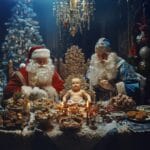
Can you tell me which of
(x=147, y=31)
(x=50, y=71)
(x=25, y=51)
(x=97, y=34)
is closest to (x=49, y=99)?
(x=50, y=71)

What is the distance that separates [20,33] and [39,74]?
1.82 feet

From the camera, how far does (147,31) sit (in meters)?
5.00

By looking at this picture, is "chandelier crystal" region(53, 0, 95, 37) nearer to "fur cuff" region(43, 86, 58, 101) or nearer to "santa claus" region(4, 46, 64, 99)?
Result: "santa claus" region(4, 46, 64, 99)

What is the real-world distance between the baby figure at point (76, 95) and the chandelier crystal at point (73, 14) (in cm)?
60

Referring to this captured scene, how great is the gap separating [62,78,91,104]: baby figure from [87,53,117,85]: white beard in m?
0.18

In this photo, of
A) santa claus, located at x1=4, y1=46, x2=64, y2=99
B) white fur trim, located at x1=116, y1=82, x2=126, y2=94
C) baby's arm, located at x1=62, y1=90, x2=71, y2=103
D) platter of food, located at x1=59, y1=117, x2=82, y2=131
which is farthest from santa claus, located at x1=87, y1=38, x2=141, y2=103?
platter of food, located at x1=59, y1=117, x2=82, y2=131

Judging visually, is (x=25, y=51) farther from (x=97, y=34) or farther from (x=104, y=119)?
(x=104, y=119)

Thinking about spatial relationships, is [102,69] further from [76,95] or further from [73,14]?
[73,14]

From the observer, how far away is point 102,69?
16.6 ft

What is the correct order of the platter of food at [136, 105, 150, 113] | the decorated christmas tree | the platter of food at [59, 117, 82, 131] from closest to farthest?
the platter of food at [59, 117, 82, 131] < the decorated christmas tree < the platter of food at [136, 105, 150, 113]

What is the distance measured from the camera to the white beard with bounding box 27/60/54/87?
4965 mm

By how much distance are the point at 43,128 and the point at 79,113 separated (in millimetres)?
470

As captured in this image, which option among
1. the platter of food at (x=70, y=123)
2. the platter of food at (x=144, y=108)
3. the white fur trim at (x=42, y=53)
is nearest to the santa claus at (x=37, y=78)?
the white fur trim at (x=42, y=53)

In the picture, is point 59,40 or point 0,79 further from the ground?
point 59,40
